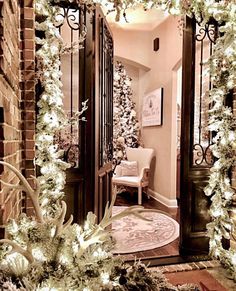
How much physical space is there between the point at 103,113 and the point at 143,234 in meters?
1.80

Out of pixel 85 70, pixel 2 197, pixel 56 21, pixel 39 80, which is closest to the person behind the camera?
pixel 2 197

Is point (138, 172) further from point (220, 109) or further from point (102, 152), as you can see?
point (220, 109)

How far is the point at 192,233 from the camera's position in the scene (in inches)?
131

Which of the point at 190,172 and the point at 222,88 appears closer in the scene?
the point at 222,88

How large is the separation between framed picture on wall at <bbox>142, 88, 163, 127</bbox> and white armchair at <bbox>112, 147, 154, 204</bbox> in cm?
61

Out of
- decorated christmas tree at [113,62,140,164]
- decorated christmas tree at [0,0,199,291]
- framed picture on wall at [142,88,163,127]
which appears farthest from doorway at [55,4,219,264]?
decorated christmas tree at [113,62,140,164]

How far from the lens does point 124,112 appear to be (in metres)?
6.81

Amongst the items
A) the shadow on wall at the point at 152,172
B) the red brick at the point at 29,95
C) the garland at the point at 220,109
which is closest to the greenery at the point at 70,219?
the garland at the point at 220,109

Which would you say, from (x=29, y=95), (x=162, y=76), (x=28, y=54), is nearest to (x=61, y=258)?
(x=29, y=95)

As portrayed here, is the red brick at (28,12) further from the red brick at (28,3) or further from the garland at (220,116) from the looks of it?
the garland at (220,116)

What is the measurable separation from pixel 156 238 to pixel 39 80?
8.32 ft

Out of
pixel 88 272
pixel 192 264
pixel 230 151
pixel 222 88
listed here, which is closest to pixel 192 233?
pixel 192 264

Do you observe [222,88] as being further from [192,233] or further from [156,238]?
[156,238]

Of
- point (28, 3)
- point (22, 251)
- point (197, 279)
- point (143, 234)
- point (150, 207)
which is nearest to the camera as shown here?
point (22, 251)
